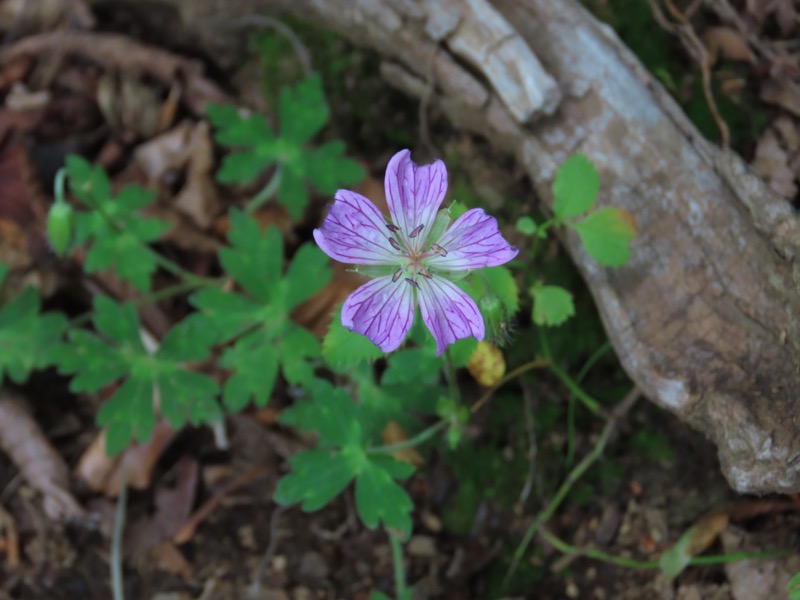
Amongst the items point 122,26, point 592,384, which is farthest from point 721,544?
point 122,26

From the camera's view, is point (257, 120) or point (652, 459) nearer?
point (652, 459)

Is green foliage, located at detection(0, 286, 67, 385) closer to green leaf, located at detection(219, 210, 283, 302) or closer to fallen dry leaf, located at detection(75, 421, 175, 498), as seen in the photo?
fallen dry leaf, located at detection(75, 421, 175, 498)

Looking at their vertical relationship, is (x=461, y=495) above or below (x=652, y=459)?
below

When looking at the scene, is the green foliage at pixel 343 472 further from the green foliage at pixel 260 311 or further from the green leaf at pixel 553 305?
the green leaf at pixel 553 305

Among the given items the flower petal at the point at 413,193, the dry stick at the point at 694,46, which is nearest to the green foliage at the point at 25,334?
the flower petal at the point at 413,193

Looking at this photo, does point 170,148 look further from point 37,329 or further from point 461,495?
point 461,495

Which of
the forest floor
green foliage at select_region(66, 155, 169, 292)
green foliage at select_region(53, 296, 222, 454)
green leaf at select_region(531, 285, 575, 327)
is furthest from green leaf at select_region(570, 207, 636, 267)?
green foliage at select_region(66, 155, 169, 292)
